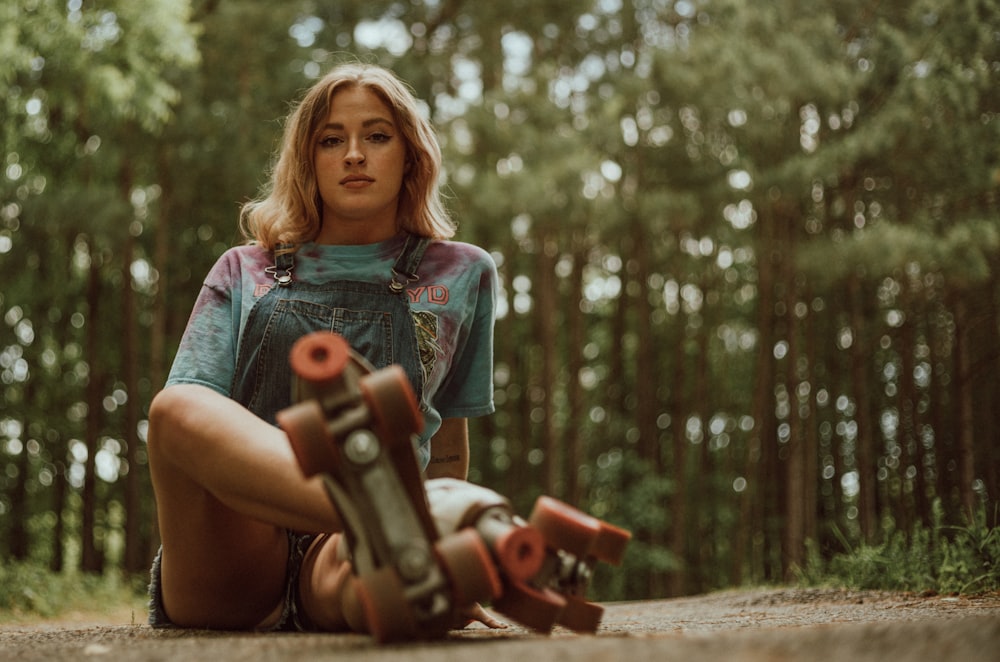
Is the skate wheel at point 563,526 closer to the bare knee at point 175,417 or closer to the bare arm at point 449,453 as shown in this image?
the bare knee at point 175,417

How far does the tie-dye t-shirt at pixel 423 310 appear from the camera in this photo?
190cm

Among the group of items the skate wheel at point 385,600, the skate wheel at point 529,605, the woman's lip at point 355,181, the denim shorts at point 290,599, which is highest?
the woman's lip at point 355,181

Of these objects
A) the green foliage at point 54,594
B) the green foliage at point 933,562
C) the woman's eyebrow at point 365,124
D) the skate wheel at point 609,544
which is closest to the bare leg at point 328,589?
the skate wheel at point 609,544

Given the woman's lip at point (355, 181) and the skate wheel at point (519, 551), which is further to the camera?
the woman's lip at point (355, 181)

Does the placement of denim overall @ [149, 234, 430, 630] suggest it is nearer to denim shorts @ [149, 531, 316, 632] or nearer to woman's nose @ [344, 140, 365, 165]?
denim shorts @ [149, 531, 316, 632]

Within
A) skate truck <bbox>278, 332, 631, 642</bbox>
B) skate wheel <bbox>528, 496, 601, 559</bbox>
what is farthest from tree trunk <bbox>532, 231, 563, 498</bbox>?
skate truck <bbox>278, 332, 631, 642</bbox>

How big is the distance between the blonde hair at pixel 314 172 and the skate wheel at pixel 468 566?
106 centimetres

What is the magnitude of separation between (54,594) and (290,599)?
6209 millimetres

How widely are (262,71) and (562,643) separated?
32.7 feet

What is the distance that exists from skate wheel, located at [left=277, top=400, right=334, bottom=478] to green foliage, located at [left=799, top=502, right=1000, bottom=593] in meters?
2.51

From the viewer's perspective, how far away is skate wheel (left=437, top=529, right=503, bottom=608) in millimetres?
1207

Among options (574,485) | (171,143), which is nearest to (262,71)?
(171,143)

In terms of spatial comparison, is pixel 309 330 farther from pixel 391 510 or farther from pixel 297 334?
pixel 391 510

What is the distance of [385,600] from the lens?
122 cm
